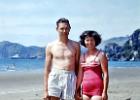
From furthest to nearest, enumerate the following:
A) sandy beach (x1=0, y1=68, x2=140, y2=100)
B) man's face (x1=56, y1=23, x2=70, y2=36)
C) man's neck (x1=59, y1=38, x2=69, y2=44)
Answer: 1. sandy beach (x1=0, y1=68, x2=140, y2=100)
2. man's neck (x1=59, y1=38, x2=69, y2=44)
3. man's face (x1=56, y1=23, x2=70, y2=36)

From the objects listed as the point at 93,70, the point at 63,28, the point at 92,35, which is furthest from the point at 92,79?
the point at 63,28

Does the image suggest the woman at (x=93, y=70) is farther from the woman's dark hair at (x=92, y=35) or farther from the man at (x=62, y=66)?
the man at (x=62, y=66)

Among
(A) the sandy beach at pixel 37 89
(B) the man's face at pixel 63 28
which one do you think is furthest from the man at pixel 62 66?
(A) the sandy beach at pixel 37 89

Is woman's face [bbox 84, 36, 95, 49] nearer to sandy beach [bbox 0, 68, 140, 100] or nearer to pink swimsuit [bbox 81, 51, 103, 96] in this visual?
pink swimsuit [bbox 81, 51, 103, 96]

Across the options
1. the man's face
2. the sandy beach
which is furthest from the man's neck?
the sandy beach

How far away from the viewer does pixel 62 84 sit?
20.5 feet

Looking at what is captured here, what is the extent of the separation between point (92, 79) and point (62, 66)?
1.59 ft

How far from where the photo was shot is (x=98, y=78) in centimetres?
643

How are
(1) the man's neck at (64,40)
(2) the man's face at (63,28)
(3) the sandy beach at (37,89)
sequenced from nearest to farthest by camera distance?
(2) the man's face at (63,28) → (1) the man's neck at (64,40) → (3) the sandy beach at (37,89)

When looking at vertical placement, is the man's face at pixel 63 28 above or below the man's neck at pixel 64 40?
above

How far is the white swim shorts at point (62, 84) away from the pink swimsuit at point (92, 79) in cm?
23

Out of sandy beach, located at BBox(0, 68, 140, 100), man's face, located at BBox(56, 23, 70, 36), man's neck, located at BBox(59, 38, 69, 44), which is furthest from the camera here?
sandy beach, located at BBox(0, 68, 140, 100)

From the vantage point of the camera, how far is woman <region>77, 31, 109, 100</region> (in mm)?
6379

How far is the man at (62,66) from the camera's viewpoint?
6234mm
